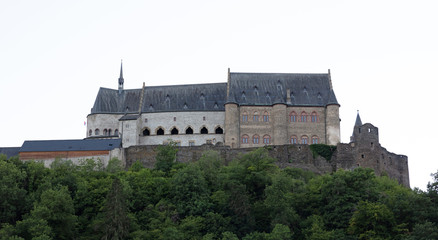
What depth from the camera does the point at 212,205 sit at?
68312 millimetres

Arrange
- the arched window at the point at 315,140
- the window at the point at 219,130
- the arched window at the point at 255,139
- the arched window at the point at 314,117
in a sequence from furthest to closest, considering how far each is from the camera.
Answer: the window at the point at 219,130
the arched window at the point at 314,117
the arched window at the point at 255,139
the arched window at the point at 315,140

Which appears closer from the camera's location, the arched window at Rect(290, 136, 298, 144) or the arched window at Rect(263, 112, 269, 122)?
the arched window at Rect(290, 136, 298, 144)

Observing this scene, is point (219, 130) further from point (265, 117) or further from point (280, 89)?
point (280, 89)

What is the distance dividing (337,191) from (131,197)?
1927 cm

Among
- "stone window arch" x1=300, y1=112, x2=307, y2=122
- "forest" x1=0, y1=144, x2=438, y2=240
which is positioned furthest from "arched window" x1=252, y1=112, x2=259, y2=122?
"forest" x1=0, y1=144, x2=438, y2=240

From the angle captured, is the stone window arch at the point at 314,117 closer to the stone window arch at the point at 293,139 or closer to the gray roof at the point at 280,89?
the gray roof at the point at 280,89

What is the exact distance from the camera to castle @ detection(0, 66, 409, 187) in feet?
270

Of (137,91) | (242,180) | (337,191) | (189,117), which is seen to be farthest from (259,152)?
(137,91)

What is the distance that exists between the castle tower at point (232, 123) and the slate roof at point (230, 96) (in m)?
0.60

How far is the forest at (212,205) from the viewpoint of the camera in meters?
62.1

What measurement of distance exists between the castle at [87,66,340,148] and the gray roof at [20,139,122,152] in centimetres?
462

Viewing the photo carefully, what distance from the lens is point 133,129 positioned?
90.1m

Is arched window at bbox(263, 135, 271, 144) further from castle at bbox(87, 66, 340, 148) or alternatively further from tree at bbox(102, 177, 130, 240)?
tree at bbox(102, 177, 130, 240)

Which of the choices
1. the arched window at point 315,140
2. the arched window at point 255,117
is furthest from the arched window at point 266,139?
the arched window at point 315,140
